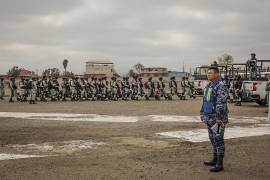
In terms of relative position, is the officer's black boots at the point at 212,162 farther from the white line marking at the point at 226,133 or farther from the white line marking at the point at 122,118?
the white line marking at the point at 122,118

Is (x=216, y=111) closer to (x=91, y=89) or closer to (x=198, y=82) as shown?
(x=91, y=89)

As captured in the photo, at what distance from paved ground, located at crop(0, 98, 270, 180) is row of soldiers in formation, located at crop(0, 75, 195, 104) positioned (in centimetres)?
1439

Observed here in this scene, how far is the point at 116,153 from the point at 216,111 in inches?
105

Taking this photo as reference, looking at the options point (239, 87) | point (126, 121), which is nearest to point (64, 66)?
point (239, 87)

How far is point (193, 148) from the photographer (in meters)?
9.77

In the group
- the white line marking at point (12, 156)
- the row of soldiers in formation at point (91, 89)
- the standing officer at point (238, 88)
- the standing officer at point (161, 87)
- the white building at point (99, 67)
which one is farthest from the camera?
the white building at point (99, 67)

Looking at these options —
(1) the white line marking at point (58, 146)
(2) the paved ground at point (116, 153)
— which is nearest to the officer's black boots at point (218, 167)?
(2) the paved ground at point (116, 153)

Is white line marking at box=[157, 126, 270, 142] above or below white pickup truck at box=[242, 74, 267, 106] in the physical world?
below

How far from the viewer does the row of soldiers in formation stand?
2811 cm

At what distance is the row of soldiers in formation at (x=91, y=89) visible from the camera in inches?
1107

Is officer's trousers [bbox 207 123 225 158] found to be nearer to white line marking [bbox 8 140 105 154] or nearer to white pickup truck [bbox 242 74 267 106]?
white line marking [bbox 8 140 105 154]

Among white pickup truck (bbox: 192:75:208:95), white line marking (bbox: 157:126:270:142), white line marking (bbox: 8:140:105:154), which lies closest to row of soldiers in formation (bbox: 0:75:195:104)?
white pickup truck (bbox: 192:75:208:95)

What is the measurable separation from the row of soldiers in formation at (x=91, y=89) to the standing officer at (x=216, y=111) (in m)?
20.9

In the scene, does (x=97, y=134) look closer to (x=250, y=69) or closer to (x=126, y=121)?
(x=126, y=121)
